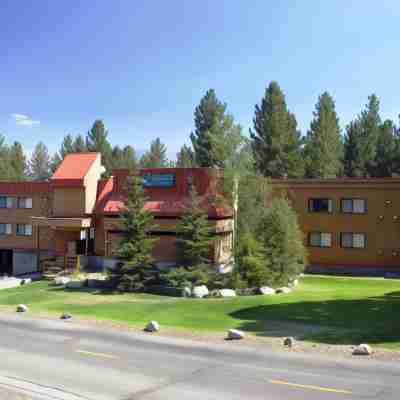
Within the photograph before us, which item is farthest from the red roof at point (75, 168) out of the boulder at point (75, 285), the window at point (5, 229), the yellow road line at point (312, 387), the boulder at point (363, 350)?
the yellow road line at point (312, 387)

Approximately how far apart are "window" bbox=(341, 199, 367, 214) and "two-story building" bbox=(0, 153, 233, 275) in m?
9.98

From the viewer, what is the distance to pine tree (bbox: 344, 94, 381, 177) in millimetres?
64812

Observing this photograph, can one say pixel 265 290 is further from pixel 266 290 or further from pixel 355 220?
pixel 355 220

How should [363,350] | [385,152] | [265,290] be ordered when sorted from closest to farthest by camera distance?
[363,350] → [265,290] → [385,152]

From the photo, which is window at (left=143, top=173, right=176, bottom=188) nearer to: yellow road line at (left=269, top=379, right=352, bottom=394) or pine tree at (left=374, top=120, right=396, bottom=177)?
yellow road line at (left=269, top=379, right=352, bottom=394)

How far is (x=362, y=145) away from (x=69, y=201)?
39.9m

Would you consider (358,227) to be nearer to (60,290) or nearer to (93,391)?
(60,290)

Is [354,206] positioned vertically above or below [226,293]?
above

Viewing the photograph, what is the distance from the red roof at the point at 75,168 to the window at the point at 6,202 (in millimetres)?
8061

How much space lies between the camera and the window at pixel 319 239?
42219 millimetres

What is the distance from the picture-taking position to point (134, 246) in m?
33.2

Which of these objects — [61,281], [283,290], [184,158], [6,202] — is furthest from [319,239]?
[184,158]

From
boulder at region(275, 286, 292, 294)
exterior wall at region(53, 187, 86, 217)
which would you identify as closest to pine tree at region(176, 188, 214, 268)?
boulder at region(275, 286, 292, 294)

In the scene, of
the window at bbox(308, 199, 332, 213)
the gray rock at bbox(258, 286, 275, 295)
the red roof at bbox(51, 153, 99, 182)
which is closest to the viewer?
the gray rock at bbox(258, 286, 275, 295)
